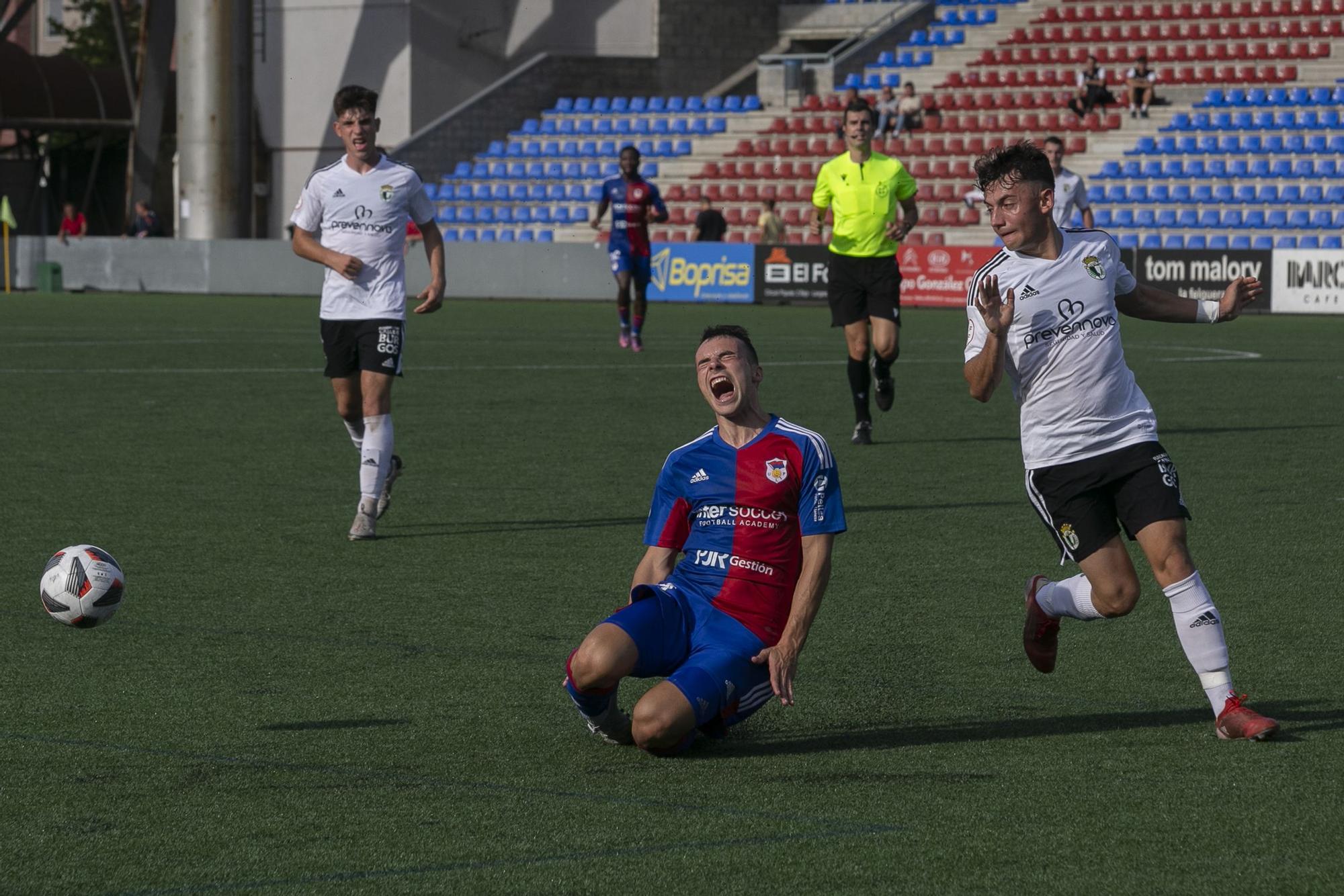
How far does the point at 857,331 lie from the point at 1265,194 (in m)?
21.8

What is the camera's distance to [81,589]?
5820 millimetres

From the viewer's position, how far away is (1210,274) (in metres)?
28.6

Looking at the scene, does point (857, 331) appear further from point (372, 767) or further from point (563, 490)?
point (372, 767)

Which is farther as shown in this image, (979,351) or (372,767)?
(979,351)

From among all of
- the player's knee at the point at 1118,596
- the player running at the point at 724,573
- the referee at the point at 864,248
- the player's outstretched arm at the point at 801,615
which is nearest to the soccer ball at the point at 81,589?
the player running at the point at 724,573

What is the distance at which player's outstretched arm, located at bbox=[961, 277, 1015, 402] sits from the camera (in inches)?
208

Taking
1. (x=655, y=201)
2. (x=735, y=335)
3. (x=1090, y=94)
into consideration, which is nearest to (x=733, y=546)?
(x=735, y=335)

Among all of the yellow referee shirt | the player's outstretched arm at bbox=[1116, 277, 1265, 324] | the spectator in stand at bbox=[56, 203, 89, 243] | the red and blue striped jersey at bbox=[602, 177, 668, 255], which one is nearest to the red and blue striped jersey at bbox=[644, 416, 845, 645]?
the player's outstretched arm at bbox=[1116, 277, 1265, 324]

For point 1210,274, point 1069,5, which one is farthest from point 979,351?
point 1069,5

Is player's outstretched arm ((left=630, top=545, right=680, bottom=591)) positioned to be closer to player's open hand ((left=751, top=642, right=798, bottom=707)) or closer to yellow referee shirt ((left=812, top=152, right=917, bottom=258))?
player's open hand ((left=751, top=642, right=798, bottom=707))

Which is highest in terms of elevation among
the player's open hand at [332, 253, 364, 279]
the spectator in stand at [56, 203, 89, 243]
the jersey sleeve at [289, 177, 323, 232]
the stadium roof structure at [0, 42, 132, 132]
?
the stadium roof structure at [0, 42, 132, 132]

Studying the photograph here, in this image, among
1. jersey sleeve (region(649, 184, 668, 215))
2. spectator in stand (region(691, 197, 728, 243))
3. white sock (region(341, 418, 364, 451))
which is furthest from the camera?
spectator in stand (region(691, 197, 728, 243))

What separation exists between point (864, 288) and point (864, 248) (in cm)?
27

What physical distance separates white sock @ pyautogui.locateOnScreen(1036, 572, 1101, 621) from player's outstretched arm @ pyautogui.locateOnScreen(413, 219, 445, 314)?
4201 mm
